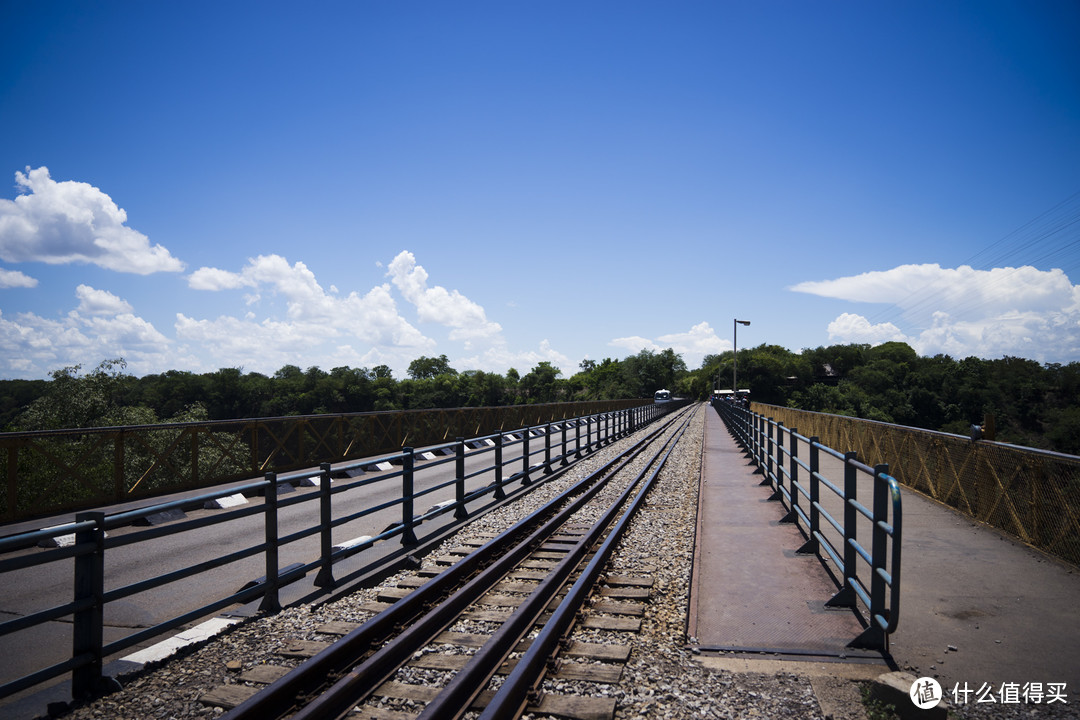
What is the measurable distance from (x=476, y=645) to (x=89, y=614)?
2.60 meters

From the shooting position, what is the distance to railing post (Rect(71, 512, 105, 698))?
396cm

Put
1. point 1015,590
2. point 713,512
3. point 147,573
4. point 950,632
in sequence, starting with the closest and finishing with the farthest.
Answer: point 950,632 → point 1015,590 → point 147,573 → point 713,512

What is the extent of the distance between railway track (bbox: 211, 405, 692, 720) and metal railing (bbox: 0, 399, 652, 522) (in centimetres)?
558

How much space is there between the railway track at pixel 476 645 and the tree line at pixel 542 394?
21.8 metres

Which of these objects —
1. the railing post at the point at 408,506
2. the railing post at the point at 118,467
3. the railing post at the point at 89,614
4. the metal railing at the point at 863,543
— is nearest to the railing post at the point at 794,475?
the metal railing at the point at 863,543

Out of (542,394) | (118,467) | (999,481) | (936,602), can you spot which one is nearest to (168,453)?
(118,467)

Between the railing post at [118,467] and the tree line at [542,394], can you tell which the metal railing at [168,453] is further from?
the tree line at [542,394]

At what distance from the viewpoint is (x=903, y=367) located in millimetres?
103875

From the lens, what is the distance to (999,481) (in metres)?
8.88

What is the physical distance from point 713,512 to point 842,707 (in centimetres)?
652

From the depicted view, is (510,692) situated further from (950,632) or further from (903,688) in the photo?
(950,632)

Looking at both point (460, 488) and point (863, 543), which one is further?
point (460, 488)

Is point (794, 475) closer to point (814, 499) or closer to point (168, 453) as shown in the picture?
point (814, 499)

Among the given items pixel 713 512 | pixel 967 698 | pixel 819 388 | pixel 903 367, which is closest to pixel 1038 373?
pixel 903 367
